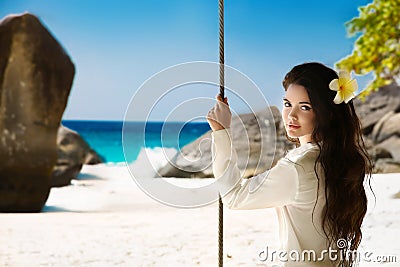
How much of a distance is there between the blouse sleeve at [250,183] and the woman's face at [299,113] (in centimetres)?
8

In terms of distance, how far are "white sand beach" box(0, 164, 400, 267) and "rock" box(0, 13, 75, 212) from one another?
0.61 feet

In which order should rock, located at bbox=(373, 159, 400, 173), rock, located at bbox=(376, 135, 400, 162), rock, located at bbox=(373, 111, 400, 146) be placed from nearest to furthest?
rock, located at bbox=(373, 159, 400, 173)
rock, located at bbox=(376, 135, 400, 162)
rock, located at bbox=(373, 111, 400, 146)

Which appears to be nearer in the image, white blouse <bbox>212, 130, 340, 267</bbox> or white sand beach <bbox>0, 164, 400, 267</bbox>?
white blouse <bbox>212, 130, 340, 267</bbox>

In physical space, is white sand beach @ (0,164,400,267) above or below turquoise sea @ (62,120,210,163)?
below

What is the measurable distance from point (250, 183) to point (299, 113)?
152 millimetres

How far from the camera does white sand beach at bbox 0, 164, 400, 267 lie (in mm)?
2033

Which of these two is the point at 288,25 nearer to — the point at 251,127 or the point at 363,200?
the point at 251,127

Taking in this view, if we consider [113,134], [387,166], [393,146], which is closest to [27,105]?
[387,166]

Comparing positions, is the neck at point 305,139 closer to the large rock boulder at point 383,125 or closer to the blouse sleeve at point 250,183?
the blouse sleeve at point 250,183

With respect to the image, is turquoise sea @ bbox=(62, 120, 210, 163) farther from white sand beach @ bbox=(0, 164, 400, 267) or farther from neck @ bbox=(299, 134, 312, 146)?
neck @ bbox=(299, 134, 312, 146)

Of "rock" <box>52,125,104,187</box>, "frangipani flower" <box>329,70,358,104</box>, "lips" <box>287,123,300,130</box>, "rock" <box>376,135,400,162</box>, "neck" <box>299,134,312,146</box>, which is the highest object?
"frangipani flower" <box>329,70,358,104</box>

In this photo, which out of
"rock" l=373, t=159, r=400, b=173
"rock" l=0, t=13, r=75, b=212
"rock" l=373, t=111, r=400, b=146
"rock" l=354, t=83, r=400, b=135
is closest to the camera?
"rock" l=0, t=13, r=75, b=212

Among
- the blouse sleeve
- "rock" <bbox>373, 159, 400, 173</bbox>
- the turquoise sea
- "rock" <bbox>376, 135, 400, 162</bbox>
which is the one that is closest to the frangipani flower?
the blouse sleeve

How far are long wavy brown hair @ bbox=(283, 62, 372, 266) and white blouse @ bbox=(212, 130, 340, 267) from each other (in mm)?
17
